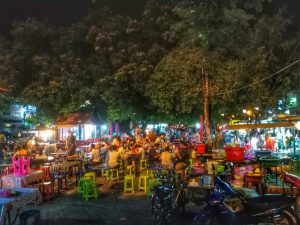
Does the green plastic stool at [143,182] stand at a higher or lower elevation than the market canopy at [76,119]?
lower

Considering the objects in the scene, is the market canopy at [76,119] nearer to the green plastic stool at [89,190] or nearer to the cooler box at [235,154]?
the green plastic stool at [89,190]

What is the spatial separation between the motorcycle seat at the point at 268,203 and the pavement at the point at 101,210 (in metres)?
1.90

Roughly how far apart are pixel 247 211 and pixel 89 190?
5.69 metres

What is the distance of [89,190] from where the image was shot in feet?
38.0

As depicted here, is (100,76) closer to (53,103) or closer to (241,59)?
(53,103)

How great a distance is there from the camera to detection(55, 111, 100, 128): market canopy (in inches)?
961

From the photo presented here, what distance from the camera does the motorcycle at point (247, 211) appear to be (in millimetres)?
7254

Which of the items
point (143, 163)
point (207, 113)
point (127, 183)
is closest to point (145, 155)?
point (143, 163)

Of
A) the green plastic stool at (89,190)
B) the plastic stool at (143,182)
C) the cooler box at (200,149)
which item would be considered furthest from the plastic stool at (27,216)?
the cooler box at (200,149)

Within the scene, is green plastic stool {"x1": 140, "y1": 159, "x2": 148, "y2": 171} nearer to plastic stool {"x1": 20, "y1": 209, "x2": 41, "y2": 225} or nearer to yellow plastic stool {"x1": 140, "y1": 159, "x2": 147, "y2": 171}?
yellow plastic stool {"x1": 140, "y1": 159, "x2": 147, "y2": 171}

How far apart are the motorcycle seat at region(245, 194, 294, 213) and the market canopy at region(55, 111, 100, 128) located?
1819 centimetres

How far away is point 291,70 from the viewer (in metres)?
20.7

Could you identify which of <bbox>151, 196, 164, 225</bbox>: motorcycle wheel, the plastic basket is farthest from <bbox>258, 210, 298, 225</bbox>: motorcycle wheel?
the plastic basket

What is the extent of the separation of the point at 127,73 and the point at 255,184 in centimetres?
1357
